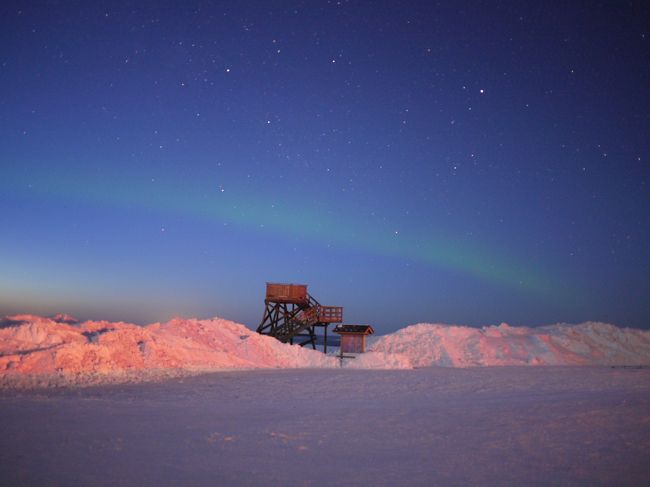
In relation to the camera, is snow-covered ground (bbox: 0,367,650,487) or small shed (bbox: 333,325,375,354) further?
small shed (bbox: 333,325,375,354)

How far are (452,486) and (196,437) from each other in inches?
198

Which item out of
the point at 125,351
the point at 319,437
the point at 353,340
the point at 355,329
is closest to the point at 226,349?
the point at 125,351

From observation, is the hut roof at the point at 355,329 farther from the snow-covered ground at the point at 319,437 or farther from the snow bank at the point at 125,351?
the snow-covered ground at the point at 319,437

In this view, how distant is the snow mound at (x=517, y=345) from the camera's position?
32219 mm

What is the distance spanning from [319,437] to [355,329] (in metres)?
19.7

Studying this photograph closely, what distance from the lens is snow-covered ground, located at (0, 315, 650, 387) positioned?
18.0 metres

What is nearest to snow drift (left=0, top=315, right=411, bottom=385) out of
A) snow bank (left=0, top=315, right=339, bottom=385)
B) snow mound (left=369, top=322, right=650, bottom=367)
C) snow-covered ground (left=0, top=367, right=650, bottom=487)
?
snow bank (left=0, top=315, right=339, bottom=385)

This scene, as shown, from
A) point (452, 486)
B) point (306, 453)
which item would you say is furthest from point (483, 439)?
point (306, 453)

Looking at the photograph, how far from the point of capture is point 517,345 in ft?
114

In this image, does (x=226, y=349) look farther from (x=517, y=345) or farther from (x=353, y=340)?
(x=517, y=345)

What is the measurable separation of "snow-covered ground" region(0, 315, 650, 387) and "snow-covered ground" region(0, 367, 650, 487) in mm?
3208

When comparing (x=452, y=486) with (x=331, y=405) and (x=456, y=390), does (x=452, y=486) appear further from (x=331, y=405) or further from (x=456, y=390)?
(x=456, y=390)

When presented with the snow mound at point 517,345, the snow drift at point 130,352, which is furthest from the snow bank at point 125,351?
the snow mound at point 517,345

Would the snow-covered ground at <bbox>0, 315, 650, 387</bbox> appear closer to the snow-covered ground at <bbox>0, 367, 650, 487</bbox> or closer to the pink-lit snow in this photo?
the pink-lit snow
